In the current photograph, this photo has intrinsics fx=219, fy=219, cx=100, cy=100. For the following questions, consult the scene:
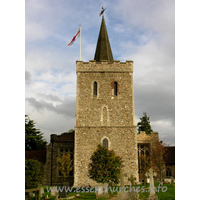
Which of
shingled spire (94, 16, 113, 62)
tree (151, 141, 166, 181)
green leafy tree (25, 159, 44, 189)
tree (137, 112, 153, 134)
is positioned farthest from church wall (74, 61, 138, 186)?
tree (137, 112, 153, 134)

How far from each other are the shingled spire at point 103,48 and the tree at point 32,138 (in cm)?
1755

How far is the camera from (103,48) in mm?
25516

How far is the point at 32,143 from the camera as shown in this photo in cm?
3503

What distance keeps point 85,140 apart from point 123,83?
6.67 metres

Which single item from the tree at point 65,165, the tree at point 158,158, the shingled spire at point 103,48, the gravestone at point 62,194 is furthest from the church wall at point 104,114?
the gravestone at point 62,194

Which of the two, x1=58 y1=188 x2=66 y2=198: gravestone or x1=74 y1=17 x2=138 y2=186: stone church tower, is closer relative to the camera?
x1=58 y1=188 x2=66 y2=198: gravestone

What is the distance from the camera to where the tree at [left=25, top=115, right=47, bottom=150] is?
34656mm

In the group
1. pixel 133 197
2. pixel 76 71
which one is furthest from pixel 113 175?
pixel 76 71

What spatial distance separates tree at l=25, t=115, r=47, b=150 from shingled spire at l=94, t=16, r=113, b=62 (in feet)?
57.6

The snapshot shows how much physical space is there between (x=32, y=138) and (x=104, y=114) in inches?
729

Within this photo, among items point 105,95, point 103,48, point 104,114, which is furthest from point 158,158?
point 103,48

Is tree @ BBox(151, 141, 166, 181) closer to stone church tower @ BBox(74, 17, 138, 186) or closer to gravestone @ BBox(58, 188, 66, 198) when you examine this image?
stone church tower @ BBox(74, 17, 138, 186)

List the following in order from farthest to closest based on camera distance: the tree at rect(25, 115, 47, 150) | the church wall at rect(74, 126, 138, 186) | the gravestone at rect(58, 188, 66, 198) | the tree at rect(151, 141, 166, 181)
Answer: the tree at rect(25, 115, 47, 150) < the tree at rect(151, 141, 166, 181) < the church wall at rect(74, 126, 138, 186) < the gravestone at rect(58, 188, 66, 198)

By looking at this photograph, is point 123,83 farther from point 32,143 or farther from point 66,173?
point 32,143
